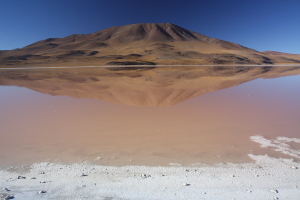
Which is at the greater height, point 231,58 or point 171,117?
point 231,58

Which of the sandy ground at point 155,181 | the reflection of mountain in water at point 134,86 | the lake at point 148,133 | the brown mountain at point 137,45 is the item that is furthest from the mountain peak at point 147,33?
the sandy ground at point 155,181

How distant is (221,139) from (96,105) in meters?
5.05

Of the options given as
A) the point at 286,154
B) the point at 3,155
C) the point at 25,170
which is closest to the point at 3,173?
the point at 25,170

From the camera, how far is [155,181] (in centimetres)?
318

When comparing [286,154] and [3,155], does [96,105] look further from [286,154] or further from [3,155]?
[286,154]

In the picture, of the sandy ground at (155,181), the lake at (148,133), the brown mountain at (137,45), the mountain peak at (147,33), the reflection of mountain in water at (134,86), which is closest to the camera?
the sandy ground at (155,181)

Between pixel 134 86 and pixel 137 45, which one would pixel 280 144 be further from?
pixel 137 45

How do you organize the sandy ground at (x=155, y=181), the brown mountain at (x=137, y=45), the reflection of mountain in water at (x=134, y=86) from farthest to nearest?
the brown mountain at (x=137, y=45) → the reflection of mountain in water at (x=134, y=86) → the sandy ground at (x=155, y=181)

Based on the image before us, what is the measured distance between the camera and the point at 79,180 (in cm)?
325

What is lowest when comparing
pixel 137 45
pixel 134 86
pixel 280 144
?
pixel 280 144

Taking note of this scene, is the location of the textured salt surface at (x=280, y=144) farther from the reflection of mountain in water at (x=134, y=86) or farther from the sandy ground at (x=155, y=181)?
the reflection of mountain in water at (x=134, y=86)

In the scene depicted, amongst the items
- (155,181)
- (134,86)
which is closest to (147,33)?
(134,86)

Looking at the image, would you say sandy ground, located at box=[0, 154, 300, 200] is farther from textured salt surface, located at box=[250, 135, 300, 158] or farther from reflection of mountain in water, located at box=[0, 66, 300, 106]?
reflection of mountain in water, located at box=[0, 66, 300, 106]

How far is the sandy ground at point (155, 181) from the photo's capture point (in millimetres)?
2867
